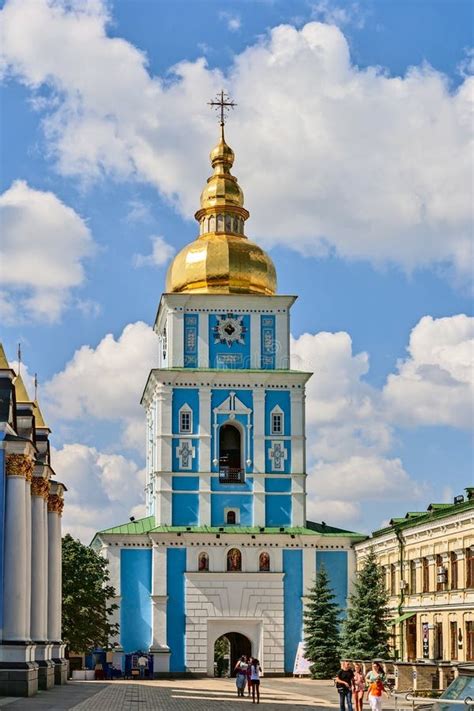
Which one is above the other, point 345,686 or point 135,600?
point 135,600

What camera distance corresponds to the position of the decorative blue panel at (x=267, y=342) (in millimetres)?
56969

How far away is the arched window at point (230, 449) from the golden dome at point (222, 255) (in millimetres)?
6279

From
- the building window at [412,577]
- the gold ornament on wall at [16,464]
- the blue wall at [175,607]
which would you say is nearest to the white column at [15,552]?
the gold ornament on wall at [16,464]

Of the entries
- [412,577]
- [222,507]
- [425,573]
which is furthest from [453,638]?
[222,507]

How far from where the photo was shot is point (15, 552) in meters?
31.3

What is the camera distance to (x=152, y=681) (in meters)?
49.9

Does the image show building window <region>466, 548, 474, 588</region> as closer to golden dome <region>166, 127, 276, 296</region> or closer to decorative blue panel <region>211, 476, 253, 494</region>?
decorative blue panel <region>211, 476, 253, 494</region>

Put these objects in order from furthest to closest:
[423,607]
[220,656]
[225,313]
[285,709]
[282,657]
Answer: [220,656]
[225,313]
[282,657]
[423,607]
[285,709]

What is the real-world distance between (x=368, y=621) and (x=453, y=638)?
14.3ft

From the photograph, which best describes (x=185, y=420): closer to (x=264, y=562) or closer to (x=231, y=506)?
(x=231, y=506)

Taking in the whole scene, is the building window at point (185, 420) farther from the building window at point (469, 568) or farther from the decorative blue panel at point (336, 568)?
the building window at point (469, 568)

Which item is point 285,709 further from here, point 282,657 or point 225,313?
point 225,313

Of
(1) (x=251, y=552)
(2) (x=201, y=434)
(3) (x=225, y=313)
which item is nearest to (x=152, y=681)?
(1) (x=251, y=552)

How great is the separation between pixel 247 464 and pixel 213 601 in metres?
6.19
